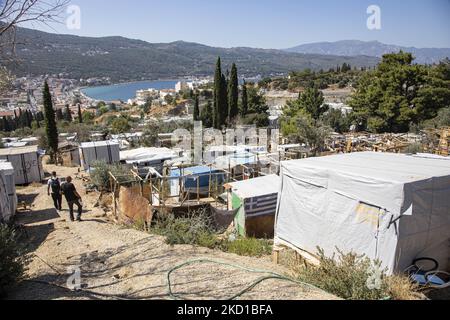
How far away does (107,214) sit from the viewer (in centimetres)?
1062

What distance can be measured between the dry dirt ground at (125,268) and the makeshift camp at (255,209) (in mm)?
3136

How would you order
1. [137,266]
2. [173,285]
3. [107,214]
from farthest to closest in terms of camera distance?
1. [107,214]
2. [137,266]
3. [173,285]

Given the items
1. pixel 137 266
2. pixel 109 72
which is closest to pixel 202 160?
pixel 137 266

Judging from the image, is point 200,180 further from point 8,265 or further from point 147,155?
point 8,265

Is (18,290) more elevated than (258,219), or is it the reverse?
(18,290)

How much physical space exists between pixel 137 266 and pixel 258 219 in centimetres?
493

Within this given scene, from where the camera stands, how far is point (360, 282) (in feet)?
13.3

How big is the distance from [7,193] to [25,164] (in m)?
6.67

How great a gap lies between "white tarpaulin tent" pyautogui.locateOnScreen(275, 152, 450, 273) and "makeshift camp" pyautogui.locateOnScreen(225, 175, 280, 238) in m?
3.50

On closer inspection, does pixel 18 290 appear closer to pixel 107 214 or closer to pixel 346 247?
pixel 346 247

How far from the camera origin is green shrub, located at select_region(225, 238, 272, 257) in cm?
700

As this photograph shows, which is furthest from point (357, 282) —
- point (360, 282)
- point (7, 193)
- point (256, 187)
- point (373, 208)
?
point (7, 193)

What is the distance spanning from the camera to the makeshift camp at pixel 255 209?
9.62 metres
